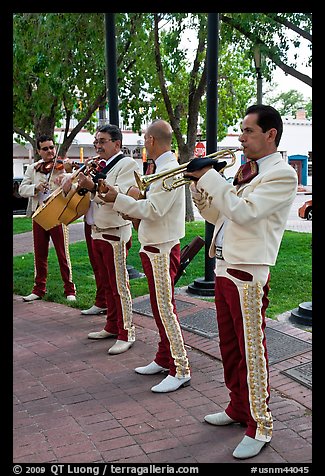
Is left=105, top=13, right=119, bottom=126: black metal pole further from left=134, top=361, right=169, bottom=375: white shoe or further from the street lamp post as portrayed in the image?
left=134, top=361, right=169, bottom=375: white shoe

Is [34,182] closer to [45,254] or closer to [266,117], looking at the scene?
[45,254]

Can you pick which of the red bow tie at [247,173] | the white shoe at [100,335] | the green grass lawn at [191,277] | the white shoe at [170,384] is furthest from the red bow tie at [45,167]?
the red bow tie at [247,173]

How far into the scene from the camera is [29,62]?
1244 centimetres

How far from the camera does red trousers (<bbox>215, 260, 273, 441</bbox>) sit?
317 centimetres

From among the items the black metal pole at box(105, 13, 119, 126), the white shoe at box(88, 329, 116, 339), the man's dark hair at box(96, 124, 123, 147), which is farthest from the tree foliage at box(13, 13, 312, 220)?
the white shoe at box(88, 329, 116, 339)

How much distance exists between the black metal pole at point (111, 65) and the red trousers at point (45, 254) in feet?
5.49

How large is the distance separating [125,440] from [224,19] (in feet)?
21.7

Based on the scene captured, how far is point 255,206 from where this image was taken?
3.00 meters

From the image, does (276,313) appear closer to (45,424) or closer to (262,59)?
(45,424)

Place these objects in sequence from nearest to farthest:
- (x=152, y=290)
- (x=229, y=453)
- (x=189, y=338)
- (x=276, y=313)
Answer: (x=229, y=453) → (x=152, y=290) → (x=189, y=338) → (x=276, y=313)

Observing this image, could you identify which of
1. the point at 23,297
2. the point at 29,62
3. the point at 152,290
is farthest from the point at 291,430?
the point at 29,62

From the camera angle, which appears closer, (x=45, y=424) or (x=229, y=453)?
(x=229, y=453)

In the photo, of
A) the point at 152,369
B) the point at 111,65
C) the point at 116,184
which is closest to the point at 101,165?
the point at 116,184
